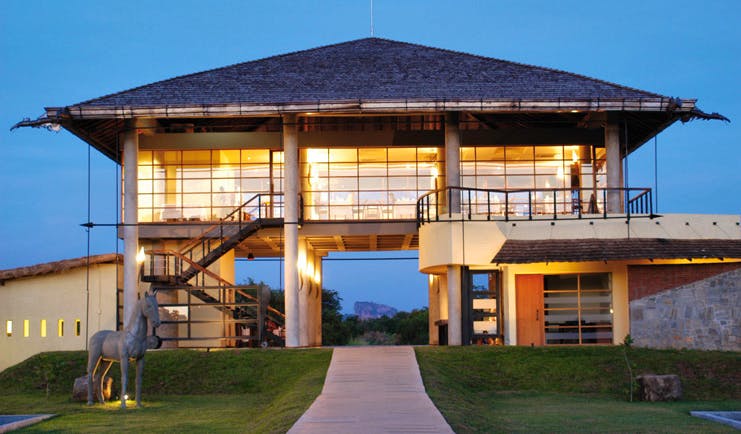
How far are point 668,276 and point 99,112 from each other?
18.4 m

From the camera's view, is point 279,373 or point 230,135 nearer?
point 279,373

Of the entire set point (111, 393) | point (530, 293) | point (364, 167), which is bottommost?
point (111, 393)

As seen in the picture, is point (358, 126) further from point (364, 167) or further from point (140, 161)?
point (140, 161)

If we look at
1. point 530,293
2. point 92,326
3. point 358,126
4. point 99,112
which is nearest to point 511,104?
point 530,293

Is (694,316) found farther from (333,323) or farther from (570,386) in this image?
(333,323)

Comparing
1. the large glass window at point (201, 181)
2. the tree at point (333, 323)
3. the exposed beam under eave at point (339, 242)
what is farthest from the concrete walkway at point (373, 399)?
the tree at point (333, 323)

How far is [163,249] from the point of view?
3622cm

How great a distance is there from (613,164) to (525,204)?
12.5 feet

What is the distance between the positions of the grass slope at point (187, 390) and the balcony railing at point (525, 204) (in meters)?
6.79

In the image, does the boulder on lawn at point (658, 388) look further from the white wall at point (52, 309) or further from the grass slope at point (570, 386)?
the white wall at point (52, 309)

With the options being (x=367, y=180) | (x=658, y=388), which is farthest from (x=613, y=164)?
(x=658, y=388)

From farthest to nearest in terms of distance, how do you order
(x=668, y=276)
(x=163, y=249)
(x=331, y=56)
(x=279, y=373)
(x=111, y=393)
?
(x=331, y=56) → (x=163, y=249) → (x=668, y=276) → (x=279, y=373) → (x=111, y=393)

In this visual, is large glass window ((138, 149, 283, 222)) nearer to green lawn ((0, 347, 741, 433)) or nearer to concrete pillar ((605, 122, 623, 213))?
green lawn ((0, 347, 741, 433))

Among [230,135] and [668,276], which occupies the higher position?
[230,135]
